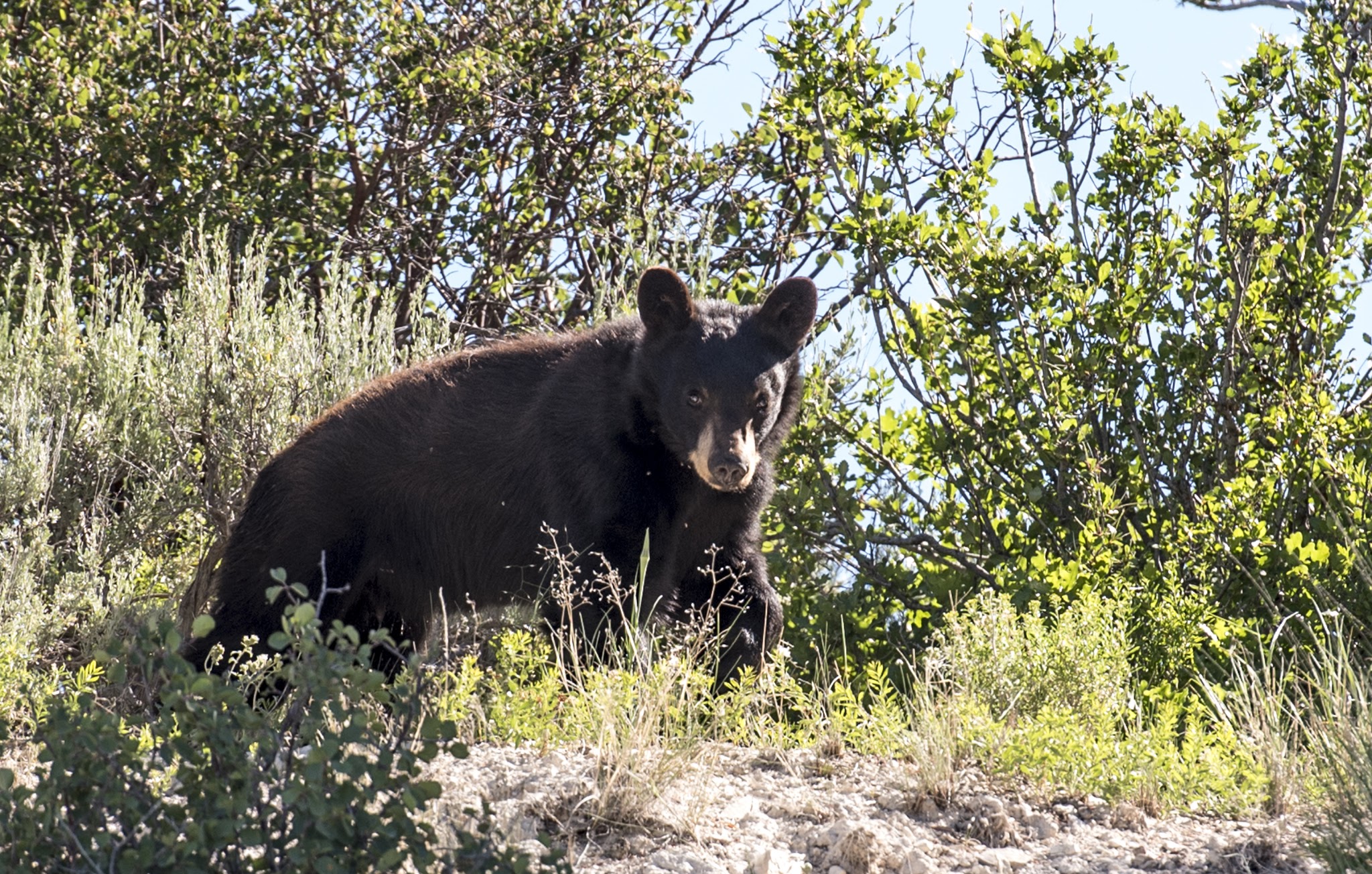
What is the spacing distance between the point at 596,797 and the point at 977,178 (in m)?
3.45

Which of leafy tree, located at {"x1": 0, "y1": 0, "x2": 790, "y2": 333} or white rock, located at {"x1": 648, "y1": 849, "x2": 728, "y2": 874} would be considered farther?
leafy tree, located at {"x1": 0, "y1": 0, "x2": 790, "y2": 333}

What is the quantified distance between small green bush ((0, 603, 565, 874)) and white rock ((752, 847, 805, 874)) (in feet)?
2.69

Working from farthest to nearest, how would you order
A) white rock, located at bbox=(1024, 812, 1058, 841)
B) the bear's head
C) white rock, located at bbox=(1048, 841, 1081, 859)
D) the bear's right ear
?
the bear's right ear < the bear's head < white rock, located at bbox=(1024, 812, 1058, 841) < white rock, located at bbox=(1048, 841, 1081, 859)

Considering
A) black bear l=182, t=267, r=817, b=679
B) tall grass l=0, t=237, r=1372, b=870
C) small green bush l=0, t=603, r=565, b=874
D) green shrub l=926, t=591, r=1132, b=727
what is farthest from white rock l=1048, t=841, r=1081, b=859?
black bear l=182, t=267, r=817, b=679

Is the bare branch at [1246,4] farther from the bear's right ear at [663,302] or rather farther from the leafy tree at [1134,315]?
the bear's right ear at [663,302]

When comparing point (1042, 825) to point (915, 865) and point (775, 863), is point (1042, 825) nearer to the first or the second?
point (915, 865)

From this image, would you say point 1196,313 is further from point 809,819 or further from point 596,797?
point 596,797

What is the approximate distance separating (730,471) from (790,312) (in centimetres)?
90

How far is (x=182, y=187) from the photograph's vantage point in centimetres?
885

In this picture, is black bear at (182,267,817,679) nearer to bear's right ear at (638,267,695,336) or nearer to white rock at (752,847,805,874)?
bear's right ear at (638,267,695,336)

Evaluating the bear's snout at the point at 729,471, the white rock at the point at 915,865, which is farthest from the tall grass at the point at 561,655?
the bear's snout at the point at 729,471

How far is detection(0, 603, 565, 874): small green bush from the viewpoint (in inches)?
104

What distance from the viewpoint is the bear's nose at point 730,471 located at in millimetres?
4863

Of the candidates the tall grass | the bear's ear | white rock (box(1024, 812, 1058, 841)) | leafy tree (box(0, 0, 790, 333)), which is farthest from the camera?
leafy tree (box(0, 0, 790, 333))
